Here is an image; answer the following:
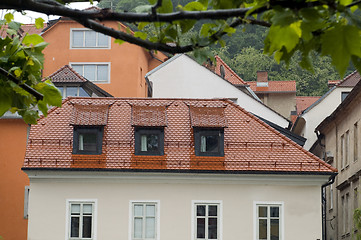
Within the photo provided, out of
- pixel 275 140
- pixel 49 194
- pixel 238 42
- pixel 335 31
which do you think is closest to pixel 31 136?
pixel 49 194

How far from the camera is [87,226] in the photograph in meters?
31.5

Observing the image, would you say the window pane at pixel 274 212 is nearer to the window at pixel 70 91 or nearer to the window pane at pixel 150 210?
the window pane at pixel 150 210

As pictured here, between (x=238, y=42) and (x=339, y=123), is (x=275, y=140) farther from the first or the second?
(x=238, y=42)

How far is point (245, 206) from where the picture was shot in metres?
31.8

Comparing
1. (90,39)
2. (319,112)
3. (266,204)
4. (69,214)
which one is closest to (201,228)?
(266,204)

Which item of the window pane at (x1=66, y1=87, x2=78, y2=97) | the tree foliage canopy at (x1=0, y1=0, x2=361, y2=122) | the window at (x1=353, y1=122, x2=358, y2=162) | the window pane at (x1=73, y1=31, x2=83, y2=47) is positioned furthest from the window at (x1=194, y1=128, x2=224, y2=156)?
the tree foliage canopy at (x1=0, y1=0, x2=361, y2=122)

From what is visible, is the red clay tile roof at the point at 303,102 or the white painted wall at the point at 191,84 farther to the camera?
the red clay tile roof at the point at 303,102

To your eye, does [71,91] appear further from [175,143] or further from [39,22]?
[39,22]

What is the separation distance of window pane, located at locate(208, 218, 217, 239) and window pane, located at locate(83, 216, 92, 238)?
427 cm

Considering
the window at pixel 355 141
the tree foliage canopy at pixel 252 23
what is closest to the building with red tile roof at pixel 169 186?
the window at pixel 355 141

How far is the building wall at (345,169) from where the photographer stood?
36656mm

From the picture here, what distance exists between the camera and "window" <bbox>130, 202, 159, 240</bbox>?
31359 millimetres

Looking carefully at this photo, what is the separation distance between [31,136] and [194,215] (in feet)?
22.4

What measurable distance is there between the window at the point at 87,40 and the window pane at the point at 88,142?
1987cm
